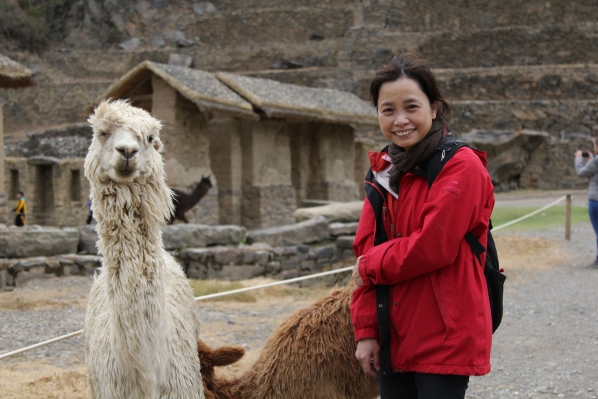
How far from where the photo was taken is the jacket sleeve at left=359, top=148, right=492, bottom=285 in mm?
2209

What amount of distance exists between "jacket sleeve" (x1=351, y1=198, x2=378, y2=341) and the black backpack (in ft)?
0.12

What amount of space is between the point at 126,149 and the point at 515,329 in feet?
15.6

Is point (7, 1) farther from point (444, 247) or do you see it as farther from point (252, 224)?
point (444, 247)

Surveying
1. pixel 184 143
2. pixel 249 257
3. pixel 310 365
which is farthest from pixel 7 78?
pixel 310 365

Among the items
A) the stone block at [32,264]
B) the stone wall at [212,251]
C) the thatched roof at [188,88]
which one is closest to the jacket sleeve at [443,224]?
the stone wall at [212,251]

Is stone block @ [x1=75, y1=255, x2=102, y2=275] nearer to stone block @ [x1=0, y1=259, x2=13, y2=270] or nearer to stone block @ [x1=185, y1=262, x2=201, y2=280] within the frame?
stone block @ [x1=0, y1=259, x2=13, y2=270]

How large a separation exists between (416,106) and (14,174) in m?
18.0

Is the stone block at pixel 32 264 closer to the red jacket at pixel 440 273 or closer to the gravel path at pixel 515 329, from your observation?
the gravel path at pixel 515 329

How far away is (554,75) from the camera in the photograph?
2611 centimetres

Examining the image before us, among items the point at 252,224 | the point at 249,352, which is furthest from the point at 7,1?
the point at 249,352

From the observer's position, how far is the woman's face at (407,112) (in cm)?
241

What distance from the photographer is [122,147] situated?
280cm

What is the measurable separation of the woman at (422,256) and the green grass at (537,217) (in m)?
11.1

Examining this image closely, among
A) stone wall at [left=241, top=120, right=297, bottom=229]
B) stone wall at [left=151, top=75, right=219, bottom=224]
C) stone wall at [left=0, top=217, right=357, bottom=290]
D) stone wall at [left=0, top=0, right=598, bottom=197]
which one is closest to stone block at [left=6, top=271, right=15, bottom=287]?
stone wall at [left=0, top=217, right=357, bottom=290]
